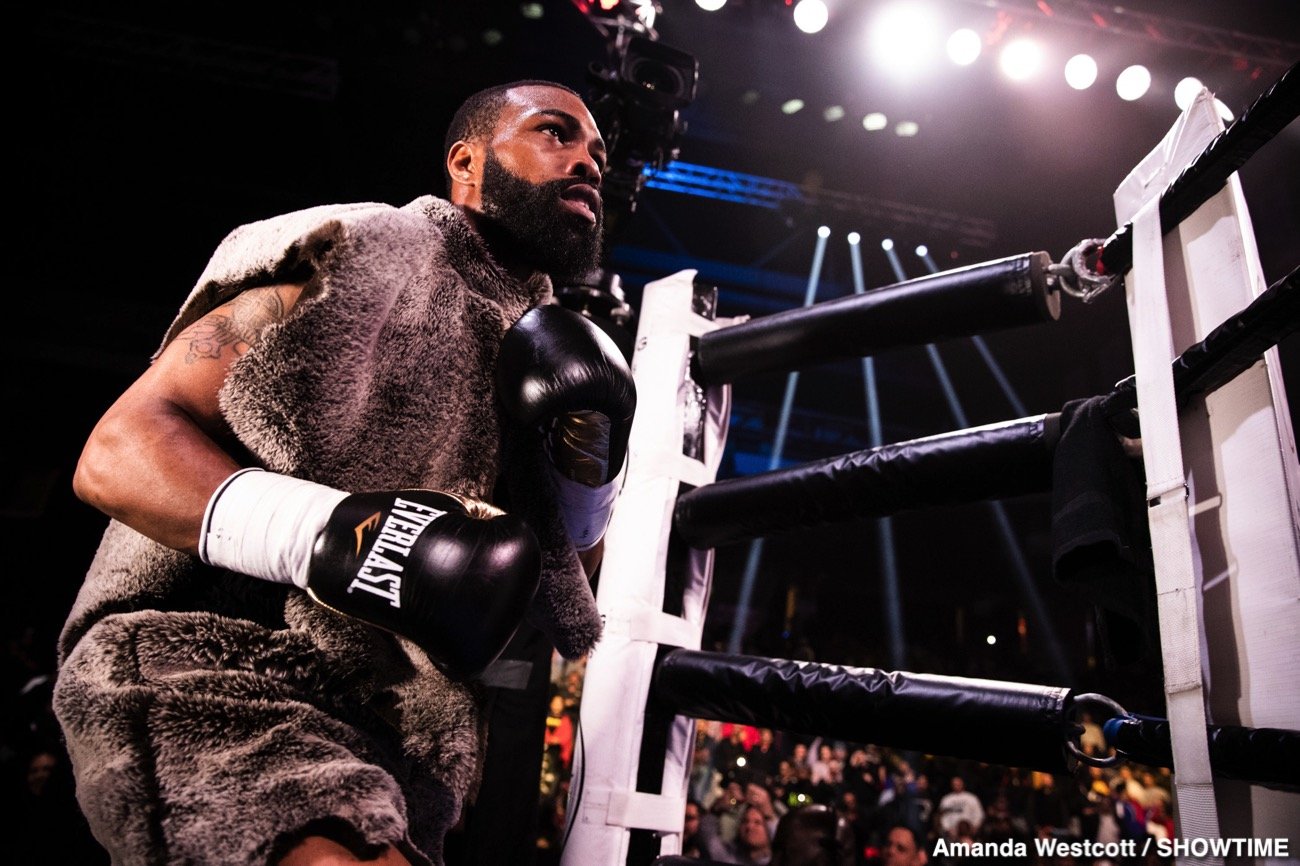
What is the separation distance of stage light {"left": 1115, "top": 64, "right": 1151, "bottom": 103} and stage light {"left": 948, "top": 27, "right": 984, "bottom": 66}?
3.01ft

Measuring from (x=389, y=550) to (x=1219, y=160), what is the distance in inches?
48.5

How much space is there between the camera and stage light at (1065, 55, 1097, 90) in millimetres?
4973

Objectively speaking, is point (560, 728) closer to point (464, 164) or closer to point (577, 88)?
point (577, 88)

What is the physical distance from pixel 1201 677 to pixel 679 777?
107cm

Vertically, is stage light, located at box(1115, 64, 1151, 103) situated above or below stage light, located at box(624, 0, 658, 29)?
above

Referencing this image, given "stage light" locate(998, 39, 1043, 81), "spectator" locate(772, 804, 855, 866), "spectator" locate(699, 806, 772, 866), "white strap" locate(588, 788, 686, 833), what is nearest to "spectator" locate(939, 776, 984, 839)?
"spectator" locate(699, 806, 772, 866)

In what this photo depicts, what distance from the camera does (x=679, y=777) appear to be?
174 centimetres

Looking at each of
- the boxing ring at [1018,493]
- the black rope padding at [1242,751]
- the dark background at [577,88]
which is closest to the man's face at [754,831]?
the dark background at [577,88]

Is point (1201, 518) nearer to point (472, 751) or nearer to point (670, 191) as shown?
point (472, 751)

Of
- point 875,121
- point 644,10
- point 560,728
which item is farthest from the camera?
point 560,728

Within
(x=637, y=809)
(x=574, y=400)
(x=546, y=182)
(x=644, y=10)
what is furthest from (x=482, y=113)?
(x=644, y=10)

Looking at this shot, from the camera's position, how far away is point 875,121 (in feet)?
19.4

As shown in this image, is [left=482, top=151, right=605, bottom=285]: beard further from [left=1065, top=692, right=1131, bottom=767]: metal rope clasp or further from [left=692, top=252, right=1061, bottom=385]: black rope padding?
[left=1065, top=692, right=1131, bottom=767]: metal rope clasp

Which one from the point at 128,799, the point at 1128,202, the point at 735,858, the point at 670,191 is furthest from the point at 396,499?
the point at 670,191
